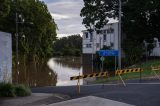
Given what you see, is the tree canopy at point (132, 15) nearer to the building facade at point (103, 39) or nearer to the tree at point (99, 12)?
the tree at point (99, 12)

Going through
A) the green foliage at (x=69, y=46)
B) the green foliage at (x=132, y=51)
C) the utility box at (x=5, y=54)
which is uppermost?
the green foliage at (x=69, y=46)

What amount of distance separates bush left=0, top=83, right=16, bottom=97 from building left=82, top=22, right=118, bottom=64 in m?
55.7

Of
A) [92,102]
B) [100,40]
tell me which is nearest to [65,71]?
[100,40]

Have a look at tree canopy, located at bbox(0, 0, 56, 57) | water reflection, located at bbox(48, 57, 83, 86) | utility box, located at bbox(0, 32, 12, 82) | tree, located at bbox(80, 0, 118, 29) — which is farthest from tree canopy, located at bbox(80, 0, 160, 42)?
utility box, located at bbox(0, 32, 12, 82)

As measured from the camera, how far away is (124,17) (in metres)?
62.4

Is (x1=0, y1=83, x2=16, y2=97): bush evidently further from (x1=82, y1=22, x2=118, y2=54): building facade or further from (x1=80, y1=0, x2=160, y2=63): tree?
(x1=82, y1=22, x2=118, y2=54): building facade

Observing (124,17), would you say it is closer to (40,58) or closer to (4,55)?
(4,55)

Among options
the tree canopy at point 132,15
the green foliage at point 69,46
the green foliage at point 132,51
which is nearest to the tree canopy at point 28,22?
the tree canopy at point 132,15

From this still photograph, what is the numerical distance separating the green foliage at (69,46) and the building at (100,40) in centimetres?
6486

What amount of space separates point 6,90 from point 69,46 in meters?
161

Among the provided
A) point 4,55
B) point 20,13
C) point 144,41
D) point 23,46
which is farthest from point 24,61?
point 4,55

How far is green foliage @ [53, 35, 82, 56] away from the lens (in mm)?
173250

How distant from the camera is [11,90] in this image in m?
19.2

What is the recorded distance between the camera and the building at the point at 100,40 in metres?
83.5
